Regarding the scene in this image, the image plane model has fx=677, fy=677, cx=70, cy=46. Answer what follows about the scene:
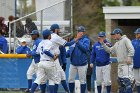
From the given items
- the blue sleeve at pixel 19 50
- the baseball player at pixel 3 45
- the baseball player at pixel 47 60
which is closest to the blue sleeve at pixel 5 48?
the baseball player at pixel 3 45

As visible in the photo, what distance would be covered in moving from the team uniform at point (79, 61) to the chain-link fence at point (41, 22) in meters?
3.41

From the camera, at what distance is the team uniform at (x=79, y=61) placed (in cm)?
2094

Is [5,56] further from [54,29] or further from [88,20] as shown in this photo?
[88,20]

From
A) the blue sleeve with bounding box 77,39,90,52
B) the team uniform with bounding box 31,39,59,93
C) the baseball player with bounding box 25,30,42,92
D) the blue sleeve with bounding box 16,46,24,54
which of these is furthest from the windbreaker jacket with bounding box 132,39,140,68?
the blue sleeve with bounding box 16,46,24,54

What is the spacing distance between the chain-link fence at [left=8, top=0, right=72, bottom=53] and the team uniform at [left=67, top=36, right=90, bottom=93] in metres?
3.41

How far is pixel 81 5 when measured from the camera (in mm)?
43594

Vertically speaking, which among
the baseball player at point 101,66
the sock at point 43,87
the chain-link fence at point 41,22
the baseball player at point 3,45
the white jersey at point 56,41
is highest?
the chain-link fence at point 41,22

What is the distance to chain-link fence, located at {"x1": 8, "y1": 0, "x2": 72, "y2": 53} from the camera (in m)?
24.3

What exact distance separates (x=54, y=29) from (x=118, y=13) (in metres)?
3.79

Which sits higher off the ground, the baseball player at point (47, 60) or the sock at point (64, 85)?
the baseball player at point (47, 60)

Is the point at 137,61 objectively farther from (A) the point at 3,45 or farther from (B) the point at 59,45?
(A) the point at 3,45

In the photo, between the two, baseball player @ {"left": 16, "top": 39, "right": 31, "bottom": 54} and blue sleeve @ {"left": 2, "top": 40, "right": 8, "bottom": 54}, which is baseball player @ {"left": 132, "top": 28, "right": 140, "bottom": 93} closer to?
baseball player @ {"left": 16, "top": 39, "right": 31, "bottom": 54}

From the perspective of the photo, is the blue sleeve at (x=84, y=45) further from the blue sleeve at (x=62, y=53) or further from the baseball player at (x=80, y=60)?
the blue sleeve at (x=62, y=53)

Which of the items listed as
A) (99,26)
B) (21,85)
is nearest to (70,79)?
(21,85)
